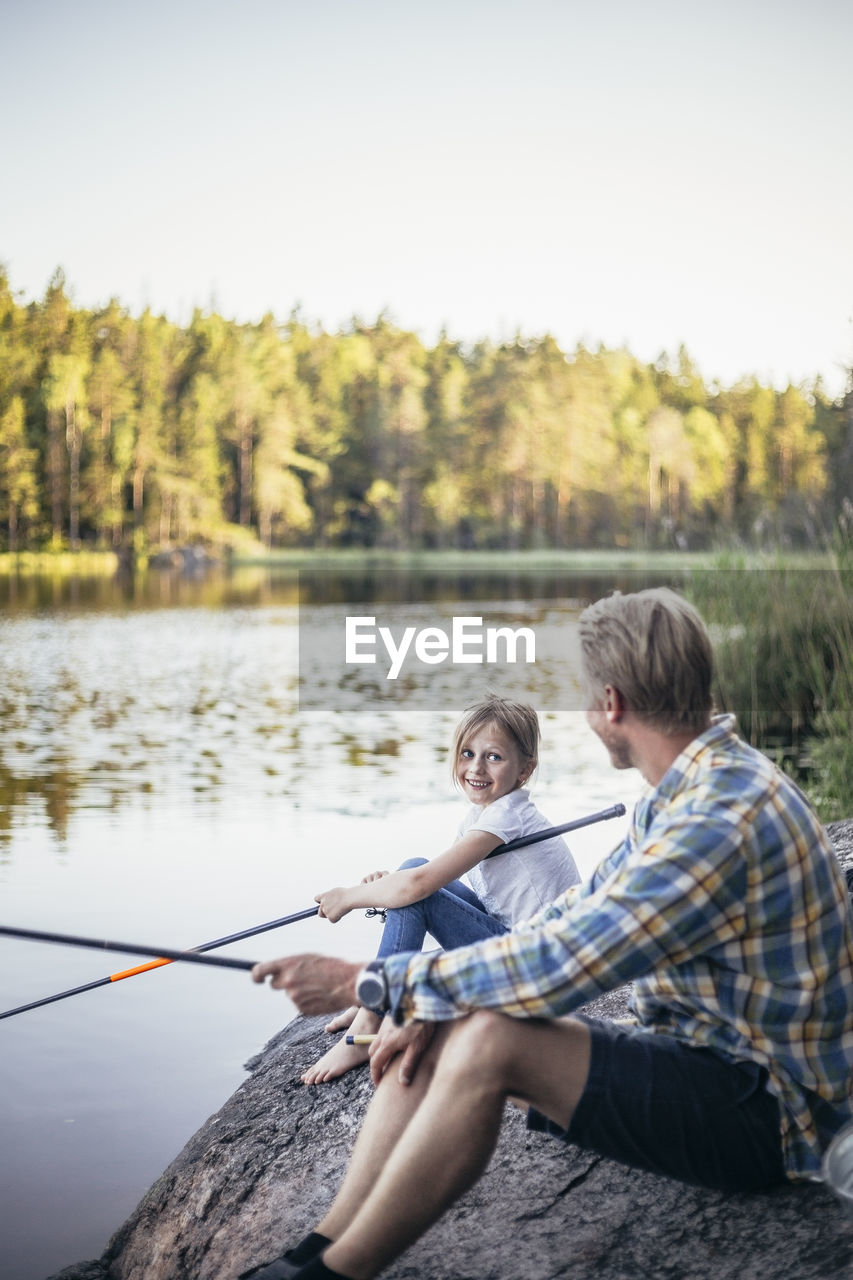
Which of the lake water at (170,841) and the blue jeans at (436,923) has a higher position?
the blue jeans at (436,923)

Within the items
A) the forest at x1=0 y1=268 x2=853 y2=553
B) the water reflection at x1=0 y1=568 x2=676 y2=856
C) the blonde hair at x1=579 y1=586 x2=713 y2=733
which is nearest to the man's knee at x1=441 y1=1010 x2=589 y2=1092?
the blonde hair at x1=579 y1=586 x2=713 y2=733

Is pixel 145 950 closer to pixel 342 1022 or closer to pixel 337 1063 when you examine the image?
pixel 337 1063

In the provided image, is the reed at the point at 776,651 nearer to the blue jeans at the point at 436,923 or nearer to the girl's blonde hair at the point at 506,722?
the girl's blonde hair at the point at 506,722

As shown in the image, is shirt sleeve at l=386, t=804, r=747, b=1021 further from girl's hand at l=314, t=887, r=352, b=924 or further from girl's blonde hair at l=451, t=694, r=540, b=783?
girl's blonde hair at l=451, t=694, r=540, b=783

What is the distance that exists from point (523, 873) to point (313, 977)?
1035mm

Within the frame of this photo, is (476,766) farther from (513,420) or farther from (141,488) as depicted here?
(513,420)

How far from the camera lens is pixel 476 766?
9.66 ft

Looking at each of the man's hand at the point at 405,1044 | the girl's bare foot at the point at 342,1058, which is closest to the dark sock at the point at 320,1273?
the man's hand at the point at 405,1044

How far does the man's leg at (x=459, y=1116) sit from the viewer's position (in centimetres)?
180

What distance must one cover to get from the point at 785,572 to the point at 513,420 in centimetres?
5833

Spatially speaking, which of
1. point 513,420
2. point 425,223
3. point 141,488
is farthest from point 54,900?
point 425,223

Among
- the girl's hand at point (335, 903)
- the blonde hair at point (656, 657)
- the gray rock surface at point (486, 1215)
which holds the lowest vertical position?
the gray rock surface at point (486, 1215)

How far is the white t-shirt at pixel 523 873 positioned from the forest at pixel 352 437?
42256 millimetres

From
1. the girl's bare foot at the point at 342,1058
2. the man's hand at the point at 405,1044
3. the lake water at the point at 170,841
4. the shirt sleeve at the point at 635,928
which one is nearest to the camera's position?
the shirt sleeve at the point at 635,928
